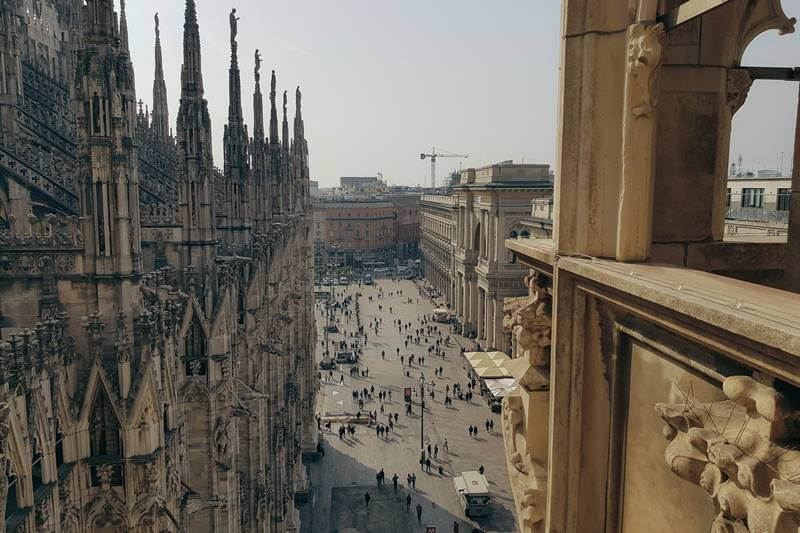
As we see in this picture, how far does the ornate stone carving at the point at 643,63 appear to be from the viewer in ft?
11.0

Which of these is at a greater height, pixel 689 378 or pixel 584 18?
pixel 584 18

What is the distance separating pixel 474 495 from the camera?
1128 inches

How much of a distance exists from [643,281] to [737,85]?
6.46 ft

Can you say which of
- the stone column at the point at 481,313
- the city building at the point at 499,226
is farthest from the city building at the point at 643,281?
the stone column at the point at 481,313

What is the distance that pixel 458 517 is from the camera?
94.4ft

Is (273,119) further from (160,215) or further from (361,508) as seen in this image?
(361,508)

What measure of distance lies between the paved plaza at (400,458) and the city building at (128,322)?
435 cm

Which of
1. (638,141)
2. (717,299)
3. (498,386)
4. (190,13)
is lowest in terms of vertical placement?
(498,386)

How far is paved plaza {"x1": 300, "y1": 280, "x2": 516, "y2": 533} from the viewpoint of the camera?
2861 cm

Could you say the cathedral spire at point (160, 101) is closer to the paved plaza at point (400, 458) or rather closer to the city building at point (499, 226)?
the paved plaza at point (400, 458)

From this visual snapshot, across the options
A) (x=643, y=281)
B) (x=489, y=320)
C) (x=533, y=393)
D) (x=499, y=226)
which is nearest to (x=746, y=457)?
(x=643, y=281)

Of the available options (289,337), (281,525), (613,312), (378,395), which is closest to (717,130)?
(613,312)

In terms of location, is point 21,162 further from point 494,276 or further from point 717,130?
point 494,276

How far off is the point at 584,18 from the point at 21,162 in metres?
18.8
